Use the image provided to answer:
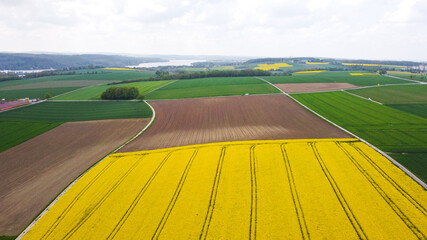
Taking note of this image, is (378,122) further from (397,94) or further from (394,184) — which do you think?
(397,94)

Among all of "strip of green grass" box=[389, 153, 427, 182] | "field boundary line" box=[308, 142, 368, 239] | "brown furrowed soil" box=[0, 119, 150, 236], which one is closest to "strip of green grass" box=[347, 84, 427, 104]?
"strip of green grass" box=[389, 153, 427, 182]

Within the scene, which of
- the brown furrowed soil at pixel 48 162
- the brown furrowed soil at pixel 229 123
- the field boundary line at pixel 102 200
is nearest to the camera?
the field boundary line at pixel 102 200

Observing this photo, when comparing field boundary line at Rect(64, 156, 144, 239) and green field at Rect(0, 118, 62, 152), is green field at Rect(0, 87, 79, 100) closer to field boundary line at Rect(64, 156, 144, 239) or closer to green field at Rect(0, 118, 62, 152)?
green field at Rect(0, 118, 62, 152)

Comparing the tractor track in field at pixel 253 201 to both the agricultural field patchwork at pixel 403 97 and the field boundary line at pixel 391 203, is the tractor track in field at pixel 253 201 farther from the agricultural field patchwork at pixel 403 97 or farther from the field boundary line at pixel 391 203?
the agricultural field patchwork at pixel 403 97

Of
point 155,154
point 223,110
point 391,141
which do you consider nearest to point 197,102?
point 223,110

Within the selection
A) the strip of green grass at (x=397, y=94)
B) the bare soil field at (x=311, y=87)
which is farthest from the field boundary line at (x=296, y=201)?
the bare soil field at (x=311, y=87)

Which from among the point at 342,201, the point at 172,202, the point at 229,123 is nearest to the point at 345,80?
the point at 229,123
